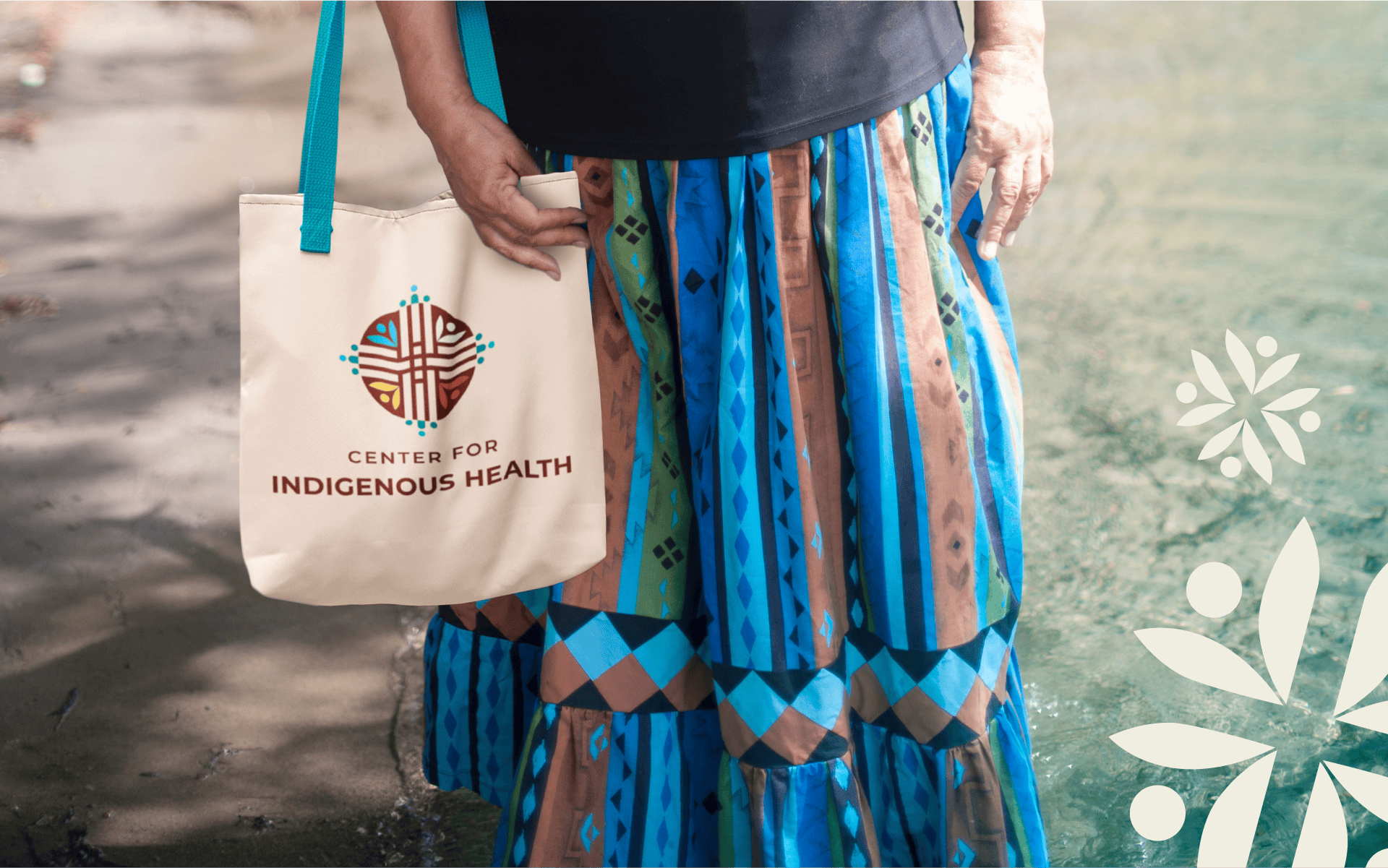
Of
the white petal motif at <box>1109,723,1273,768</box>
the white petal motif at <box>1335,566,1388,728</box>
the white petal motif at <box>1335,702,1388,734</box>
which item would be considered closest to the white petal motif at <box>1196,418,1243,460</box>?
the white petal motif at <box>1335,566,1388,728</box>

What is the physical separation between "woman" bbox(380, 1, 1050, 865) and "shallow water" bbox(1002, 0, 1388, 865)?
22.5 inches

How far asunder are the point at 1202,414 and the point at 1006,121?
1553mm

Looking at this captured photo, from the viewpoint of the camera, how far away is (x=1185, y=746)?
1.53m

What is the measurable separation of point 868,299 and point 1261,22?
4598 mm

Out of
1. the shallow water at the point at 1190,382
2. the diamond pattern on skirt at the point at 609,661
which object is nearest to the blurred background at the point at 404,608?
the shallow water at the point at 1190,382

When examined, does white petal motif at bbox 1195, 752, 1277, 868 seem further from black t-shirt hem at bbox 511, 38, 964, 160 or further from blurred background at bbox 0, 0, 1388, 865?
black t-shirt hem at bbox 511, 38, 964, 160

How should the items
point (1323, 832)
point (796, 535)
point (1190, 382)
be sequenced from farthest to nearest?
point (1190, 382), point (1323, 832), point (796, 535)

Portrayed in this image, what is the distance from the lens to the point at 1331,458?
215 centimetres

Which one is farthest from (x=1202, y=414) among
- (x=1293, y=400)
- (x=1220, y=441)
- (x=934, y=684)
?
(x=934, y=684)

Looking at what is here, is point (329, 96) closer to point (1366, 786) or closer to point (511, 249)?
point (511, 249)

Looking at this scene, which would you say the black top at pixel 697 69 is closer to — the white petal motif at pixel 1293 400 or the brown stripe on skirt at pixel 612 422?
the brown stripe on skirt at pixel 612 422

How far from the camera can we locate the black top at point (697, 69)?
2.74 ft

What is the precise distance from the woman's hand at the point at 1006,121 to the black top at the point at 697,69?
113mm

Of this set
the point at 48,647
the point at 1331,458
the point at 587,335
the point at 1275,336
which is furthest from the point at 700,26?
→ the point at 1275,336
